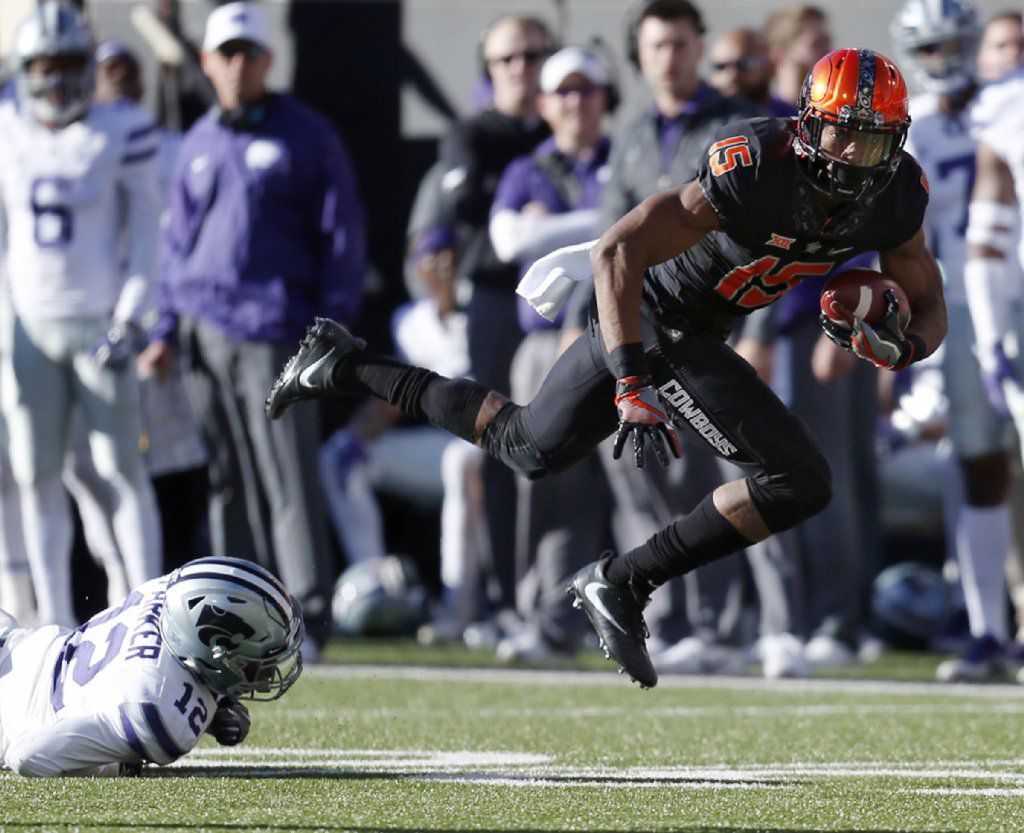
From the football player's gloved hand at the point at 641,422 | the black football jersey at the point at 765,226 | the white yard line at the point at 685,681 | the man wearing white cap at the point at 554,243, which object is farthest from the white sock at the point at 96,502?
the football player's gloved hand at the point at 641,422

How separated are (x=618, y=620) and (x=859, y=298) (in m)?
0.98

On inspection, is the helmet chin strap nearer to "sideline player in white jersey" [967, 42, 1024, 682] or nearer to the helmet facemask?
"sideline player in white jersey" [967, 42, 1024, 682]

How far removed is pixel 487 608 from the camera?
9.36 metres

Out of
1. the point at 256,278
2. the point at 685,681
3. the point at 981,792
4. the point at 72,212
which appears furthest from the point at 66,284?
the point at 981,792

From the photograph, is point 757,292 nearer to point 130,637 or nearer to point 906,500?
point 130,637

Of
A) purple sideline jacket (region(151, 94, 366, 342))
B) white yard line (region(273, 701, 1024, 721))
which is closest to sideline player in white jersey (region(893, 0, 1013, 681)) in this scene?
white yard line (region(273, 701, 1024, 721))

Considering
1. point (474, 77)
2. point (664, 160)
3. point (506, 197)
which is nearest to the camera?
point (664, 160)

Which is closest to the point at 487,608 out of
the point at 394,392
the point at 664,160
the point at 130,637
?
the point at 664,160

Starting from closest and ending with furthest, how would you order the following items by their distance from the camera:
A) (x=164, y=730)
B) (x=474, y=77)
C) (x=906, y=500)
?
(x=164, y=730) → (x=906, y=500) → (x=474, y=77)

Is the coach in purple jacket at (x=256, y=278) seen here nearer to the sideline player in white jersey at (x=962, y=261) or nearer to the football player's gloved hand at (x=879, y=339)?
the sideline player in white jersey at (x=962, y=261)

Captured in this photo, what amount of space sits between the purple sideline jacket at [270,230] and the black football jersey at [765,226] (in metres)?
2.43

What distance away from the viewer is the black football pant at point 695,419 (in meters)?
5.05

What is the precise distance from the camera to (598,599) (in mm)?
5211

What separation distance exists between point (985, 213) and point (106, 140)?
3.14 m
